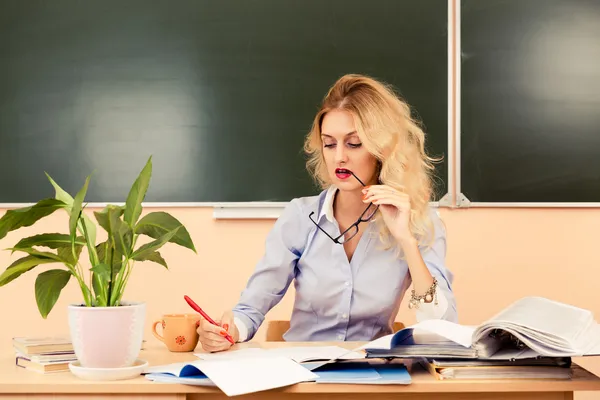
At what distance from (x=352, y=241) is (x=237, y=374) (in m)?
0.93

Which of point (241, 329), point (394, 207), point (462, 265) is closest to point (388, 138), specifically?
point (394, 207)

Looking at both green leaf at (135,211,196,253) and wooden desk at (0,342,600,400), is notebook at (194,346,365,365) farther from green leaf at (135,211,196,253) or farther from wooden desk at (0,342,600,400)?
green leaf at (135,211,196,253)

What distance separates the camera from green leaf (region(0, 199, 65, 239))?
110cm

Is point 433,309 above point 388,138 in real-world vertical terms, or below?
below

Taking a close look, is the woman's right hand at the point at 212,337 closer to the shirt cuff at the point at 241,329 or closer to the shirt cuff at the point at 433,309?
the shirt cuff at the point at 241,329

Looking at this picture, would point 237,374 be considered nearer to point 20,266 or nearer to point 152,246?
point 152,246

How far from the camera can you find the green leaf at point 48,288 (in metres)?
1.16

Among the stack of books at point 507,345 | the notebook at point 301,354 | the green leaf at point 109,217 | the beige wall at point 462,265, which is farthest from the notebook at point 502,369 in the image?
the beige wall at point 462,265

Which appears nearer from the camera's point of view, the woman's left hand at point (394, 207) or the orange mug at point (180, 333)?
the orange mug at point (180, 333)

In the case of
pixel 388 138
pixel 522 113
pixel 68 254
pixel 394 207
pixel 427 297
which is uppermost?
pixel 522 113

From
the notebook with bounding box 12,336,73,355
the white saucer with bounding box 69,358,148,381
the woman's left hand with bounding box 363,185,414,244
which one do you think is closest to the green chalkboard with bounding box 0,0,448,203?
the woman's left hand with bounding box 363,185,414,244

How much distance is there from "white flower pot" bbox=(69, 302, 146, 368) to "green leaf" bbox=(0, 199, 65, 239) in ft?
0.52

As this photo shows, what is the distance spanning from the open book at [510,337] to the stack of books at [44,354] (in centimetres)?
53

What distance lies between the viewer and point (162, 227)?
4.05 feet
